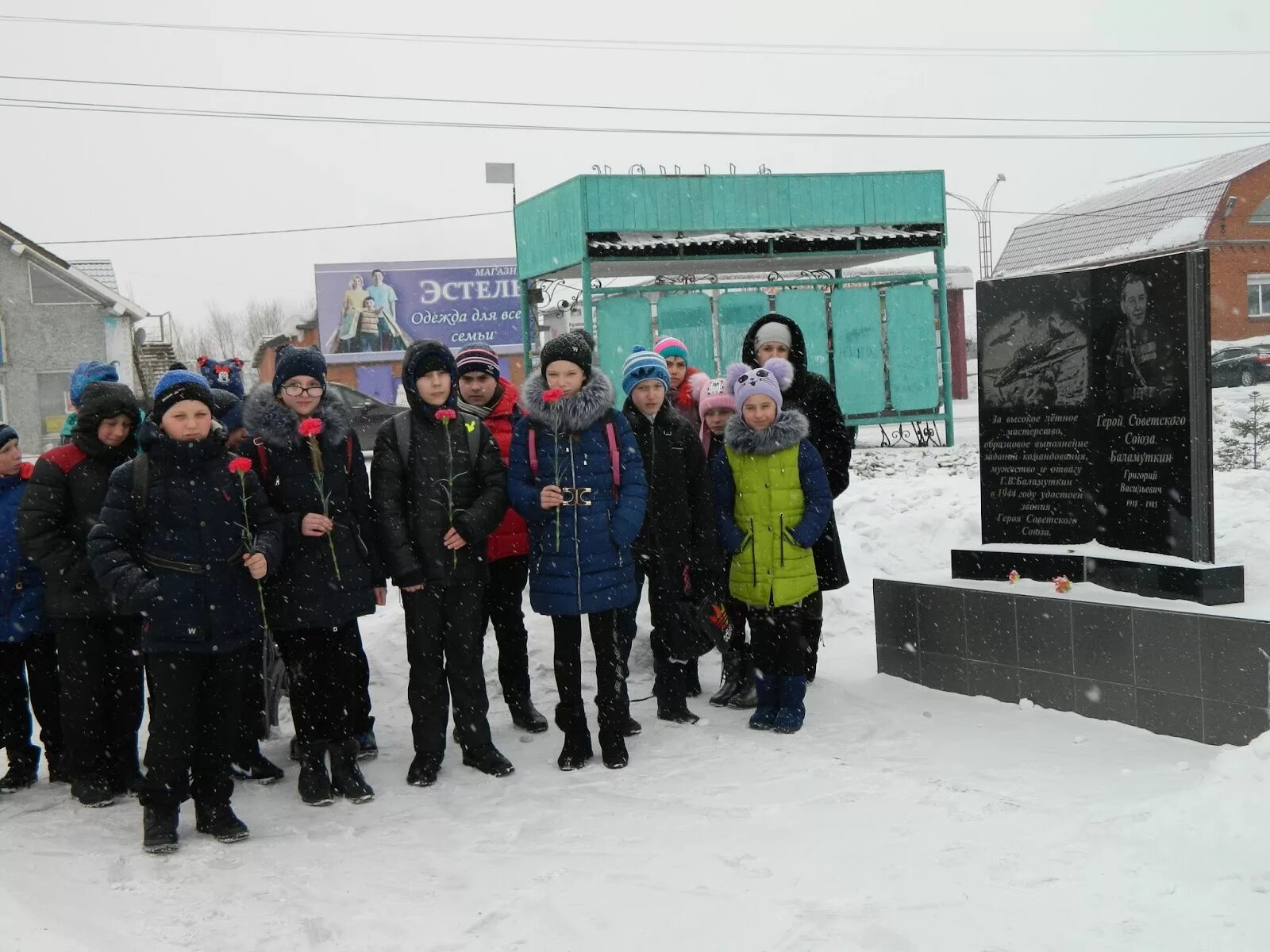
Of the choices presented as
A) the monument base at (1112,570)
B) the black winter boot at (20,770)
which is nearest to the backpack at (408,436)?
the black winter boot at (20,770)

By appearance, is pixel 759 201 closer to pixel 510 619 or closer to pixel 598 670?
pixel 510 619

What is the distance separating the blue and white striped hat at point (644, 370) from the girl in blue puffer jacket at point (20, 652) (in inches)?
112

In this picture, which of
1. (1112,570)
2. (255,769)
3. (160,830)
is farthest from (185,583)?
(1112,570)

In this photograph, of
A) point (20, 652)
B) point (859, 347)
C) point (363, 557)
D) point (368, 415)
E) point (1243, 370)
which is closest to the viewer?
point (363, 557)

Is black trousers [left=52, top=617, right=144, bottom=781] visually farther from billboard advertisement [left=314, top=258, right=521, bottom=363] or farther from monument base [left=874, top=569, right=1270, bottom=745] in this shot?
billboard advertisement [left=314, top=258, right=521, bottom=363]

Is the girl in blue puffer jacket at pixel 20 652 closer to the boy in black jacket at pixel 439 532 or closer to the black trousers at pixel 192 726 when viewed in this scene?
the black trousers at pixel 192 726

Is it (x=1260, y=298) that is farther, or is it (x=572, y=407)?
(x=1260, y=298)

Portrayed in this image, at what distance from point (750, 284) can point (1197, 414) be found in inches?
349

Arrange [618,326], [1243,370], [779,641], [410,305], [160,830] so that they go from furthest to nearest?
[410,305] → [1243,370] → [618,326] → [779,641] → [160,830]

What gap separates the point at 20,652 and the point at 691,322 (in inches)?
376

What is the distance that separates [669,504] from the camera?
17.7 feet

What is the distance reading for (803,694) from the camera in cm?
542

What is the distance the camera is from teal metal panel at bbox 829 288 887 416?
14219 millimetres

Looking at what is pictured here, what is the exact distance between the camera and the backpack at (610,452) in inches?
199
